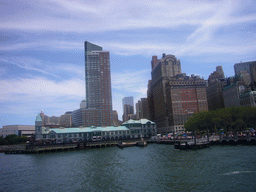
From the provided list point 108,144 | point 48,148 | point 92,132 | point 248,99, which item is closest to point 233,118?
point 108,144

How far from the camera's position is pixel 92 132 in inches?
6201

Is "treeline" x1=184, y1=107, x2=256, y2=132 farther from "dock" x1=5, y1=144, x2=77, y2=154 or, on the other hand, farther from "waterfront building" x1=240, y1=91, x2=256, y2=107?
"waterfront building" x1=240, y1=91, x2=256, y2=107

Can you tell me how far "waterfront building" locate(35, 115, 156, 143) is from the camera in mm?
146875

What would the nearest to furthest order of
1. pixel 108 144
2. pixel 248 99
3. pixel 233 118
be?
pixel 233 118, pixel 108 144, pixel 248 99

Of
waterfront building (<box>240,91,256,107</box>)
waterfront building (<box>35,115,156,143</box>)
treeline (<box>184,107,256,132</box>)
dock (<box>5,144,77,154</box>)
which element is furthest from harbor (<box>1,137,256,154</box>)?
waterfront building (<box>240,91,256,107</box>)

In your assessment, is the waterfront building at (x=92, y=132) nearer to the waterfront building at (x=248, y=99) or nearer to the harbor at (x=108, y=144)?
the harbor at (x=108, y=144)

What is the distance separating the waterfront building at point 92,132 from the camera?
146875mm

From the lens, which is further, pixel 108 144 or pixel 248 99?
pixel 248 99

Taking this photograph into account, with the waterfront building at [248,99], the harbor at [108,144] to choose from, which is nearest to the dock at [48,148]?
the harbor at [108,144]

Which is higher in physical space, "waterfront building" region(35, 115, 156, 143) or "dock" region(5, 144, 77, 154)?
"waterfront building" region(35, 115, 156, 143)

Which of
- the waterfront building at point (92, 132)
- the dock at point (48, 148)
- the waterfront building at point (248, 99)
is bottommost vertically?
the dock at point (48, 148)

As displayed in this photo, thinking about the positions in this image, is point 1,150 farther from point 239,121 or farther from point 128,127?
point 239,121

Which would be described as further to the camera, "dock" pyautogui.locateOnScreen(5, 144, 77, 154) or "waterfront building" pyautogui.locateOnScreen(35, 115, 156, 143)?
"waterfront building" pyautogui.locateOnScreen(35, 115, 156, 143)

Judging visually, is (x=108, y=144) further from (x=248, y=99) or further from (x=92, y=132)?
(x=248, y=99)
